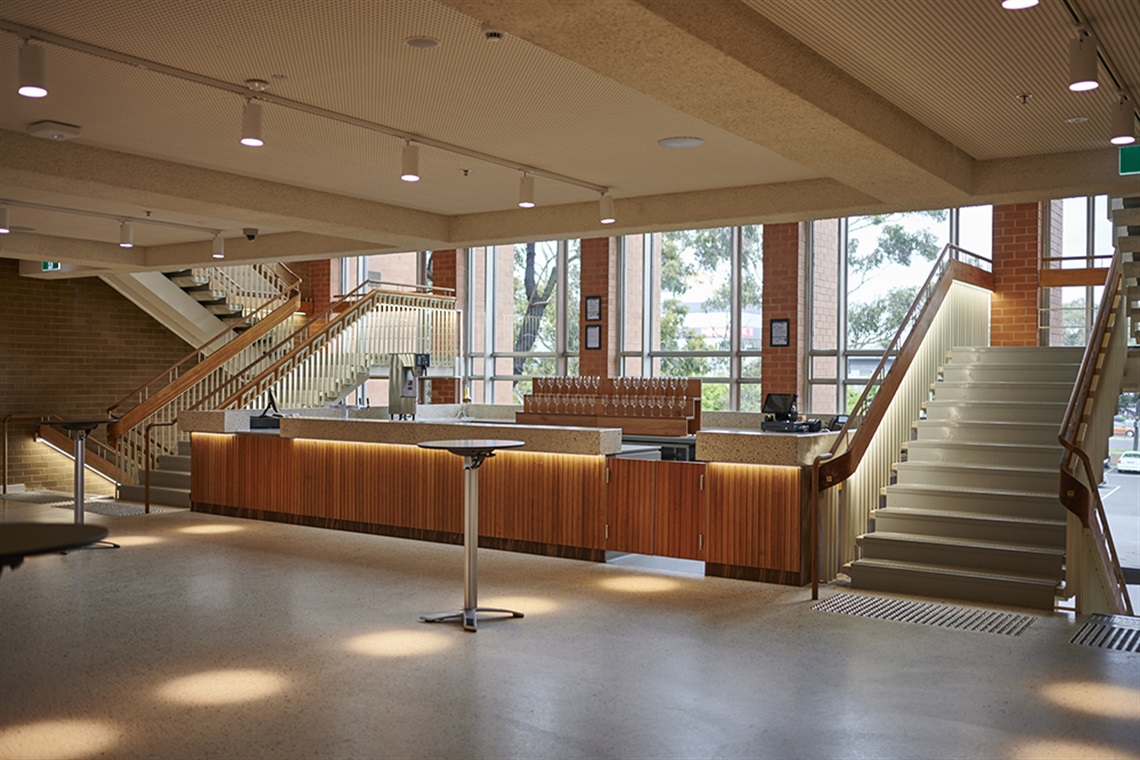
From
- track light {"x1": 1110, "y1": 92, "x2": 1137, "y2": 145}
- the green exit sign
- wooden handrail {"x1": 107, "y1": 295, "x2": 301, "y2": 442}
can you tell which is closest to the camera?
track light {"x1": 1110, "y1": 92, "x2": 1137, "y2": 145}

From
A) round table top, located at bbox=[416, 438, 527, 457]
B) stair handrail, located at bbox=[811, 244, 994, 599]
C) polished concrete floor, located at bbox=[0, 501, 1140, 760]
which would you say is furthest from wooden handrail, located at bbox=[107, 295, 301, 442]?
stair handrail, located at bbox=[811, 244, 994, 599]

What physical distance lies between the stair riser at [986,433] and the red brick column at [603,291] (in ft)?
21.4

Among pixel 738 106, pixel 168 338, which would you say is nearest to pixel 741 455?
pixel 738 106

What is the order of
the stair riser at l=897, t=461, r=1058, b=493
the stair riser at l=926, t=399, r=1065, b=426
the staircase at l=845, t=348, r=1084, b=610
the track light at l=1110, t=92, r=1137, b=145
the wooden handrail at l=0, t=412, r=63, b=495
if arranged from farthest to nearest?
→ the wooden handrail at l=0, t=412, r=63, b=495, the stair riser at l=926, t=399, r=1065, b=426, the stair riser at l=897, t=461, r=1058, b=493, the staircase at l=845, t=348, r=1084, b=610, the track light at l=1110, t=92, r=1137, b=145

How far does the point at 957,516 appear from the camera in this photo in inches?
320

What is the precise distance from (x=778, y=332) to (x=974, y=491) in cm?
571

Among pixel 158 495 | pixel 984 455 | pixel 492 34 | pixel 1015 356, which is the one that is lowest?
pixel 158 495

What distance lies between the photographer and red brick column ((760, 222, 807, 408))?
539 inches

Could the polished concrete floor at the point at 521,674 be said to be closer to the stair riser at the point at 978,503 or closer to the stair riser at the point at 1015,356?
the stair riser at the point at 978,503

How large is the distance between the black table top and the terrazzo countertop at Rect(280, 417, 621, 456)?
5.54 m

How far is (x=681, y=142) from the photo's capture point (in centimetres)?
746

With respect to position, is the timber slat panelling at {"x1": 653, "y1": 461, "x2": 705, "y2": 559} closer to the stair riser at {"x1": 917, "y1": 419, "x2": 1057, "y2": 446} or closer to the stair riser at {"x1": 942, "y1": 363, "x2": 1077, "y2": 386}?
the stair riser at {"x1": 917, "y1": 419, "x2": 1057, "y2": 446}

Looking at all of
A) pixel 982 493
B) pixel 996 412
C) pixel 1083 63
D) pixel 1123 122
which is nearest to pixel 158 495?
pixel 982 493

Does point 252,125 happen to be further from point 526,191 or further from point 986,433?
point 986,433
